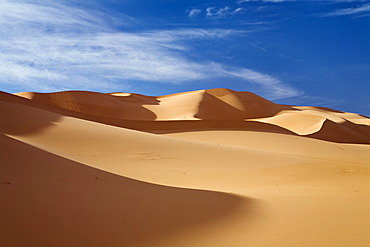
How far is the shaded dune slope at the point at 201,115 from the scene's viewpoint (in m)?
23.8

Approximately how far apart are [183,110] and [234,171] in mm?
28622

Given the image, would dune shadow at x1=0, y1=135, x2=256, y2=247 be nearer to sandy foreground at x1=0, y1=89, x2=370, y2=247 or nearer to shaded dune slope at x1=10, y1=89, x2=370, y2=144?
sandy foreground at x1=0, y1=89, x2=370, y2=247

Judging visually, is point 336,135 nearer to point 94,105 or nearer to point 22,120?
point 94,105

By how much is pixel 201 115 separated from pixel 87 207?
33.4 meters

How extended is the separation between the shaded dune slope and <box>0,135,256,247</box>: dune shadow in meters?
17.4

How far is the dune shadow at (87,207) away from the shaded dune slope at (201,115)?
1737cm

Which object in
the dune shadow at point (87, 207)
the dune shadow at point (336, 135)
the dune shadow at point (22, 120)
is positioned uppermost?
the dune shadow at point (336, 135)

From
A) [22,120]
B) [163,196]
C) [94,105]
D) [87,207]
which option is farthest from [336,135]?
[87,207]

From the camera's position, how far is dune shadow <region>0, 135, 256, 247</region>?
3094 millimetres

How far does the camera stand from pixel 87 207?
389cm

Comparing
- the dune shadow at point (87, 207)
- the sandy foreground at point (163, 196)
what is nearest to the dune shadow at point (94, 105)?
the sandy foreground at point (163, 196)

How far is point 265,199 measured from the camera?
5.52 meters

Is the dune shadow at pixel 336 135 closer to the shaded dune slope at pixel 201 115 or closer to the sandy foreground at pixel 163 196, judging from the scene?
the shaded dune slope at pixel 201 115

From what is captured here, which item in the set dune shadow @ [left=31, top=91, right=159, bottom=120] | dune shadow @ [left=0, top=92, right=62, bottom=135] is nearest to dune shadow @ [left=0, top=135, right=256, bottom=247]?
dune shadow @ [left=0, top=92, right=62, bottom=135]
